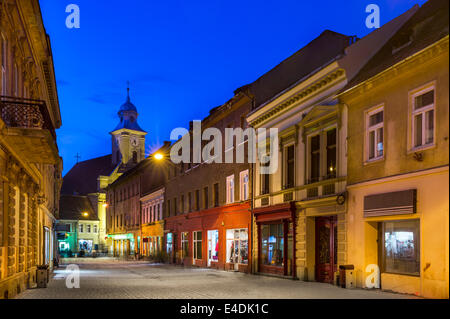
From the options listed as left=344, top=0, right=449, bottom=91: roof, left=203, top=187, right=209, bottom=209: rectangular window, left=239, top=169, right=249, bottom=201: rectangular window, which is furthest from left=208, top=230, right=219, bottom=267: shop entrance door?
left=344, top=0, right=449, bottom=91: roof

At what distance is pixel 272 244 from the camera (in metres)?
24.6

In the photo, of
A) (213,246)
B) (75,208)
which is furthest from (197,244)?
(75,208)

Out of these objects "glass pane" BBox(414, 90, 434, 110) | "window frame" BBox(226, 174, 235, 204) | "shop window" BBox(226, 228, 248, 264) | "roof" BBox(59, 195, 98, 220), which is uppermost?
"glass pane" BBox(414, 90, 434, 110)

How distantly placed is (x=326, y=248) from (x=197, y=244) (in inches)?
670

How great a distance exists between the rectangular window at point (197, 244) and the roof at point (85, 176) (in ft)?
215

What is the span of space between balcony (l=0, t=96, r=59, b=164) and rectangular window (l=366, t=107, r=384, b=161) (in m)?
9.96

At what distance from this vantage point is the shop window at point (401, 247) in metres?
15.1

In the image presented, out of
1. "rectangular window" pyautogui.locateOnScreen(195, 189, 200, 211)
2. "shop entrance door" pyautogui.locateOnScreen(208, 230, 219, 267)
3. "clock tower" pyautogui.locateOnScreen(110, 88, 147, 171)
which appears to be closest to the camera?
"shop entrance door" pyautogui.locateOnScreen(208, 230, 219, 267)

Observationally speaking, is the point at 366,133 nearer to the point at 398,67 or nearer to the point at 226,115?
the point at 398,67

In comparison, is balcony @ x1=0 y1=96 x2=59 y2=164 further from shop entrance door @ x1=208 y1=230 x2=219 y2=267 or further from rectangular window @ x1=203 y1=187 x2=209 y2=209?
rectangular window @ x1=203 y1=187 x2=209 y2=209

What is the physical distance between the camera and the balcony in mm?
13609

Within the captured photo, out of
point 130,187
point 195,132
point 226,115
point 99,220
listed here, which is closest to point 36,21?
point 226,115

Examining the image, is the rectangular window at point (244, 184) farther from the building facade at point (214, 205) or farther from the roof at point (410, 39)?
the roof at point (410, 39)

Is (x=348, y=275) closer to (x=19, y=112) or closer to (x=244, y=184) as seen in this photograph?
(x=244, y=184)
